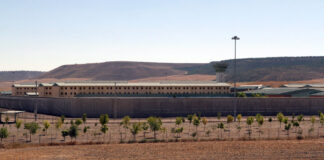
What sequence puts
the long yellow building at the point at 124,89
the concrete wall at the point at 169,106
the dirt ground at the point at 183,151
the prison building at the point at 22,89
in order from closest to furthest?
the dirt ground at the point at 183,151
the concrete wall at the point at 169,106
the long yellow building at the point at 124,89
the prison building at the point at 22,89

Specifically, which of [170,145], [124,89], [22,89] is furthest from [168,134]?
[22,89]

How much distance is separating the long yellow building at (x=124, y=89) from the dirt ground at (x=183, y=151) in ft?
165

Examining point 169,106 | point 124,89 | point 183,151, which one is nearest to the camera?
point 183,151

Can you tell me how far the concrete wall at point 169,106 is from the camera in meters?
86.1

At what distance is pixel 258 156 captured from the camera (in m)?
44.6

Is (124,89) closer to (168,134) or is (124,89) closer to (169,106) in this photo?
(169,106)

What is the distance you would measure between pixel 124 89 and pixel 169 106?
23.1 m

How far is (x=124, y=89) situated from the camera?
109312mm

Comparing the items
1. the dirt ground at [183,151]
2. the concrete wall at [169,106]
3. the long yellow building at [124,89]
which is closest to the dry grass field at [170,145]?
the dirt ground at [183,151]

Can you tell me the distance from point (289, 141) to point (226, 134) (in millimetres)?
9422

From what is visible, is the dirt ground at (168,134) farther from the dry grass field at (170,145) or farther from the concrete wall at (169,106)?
the concrete wall at (169,106)

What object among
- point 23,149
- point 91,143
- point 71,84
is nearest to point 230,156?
point 91,143

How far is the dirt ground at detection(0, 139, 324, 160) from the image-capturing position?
44.2 meters

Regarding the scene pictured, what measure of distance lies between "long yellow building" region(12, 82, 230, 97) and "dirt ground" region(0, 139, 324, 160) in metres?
50.4
